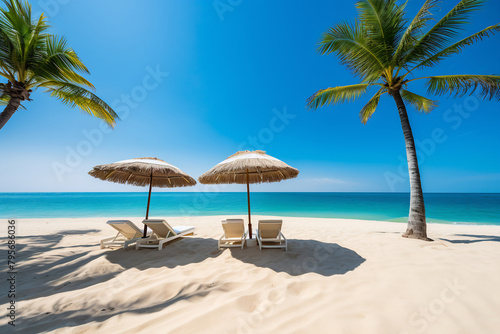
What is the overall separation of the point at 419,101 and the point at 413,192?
11.2ft

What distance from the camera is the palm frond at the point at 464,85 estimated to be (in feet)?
14.8

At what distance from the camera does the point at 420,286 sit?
2203 mm

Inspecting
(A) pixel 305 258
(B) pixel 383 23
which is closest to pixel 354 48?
(B) pixel 383 23

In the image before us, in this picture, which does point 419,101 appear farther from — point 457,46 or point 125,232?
point 125,232

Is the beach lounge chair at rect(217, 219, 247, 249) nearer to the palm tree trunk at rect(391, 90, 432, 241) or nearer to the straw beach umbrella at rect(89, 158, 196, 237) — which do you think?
the straw beach umbrella at rect(89, 158, 196, 237)

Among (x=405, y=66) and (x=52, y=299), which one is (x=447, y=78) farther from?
(x=52, y=299)

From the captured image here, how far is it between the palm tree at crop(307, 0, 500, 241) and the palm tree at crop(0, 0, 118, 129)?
7.15m

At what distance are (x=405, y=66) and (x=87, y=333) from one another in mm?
7836

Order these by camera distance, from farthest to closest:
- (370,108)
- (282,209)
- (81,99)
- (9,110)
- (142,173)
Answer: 1. (282,209)
2. (370,108)
3. (81,99)
4. (142,173)
5. (9,110)

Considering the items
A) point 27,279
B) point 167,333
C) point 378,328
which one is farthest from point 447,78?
point 27,279

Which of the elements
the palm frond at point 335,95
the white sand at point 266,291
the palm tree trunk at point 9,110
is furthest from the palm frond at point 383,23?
the palm tree trunk at point 9,110

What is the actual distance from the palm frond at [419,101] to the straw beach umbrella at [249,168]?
4.82 m

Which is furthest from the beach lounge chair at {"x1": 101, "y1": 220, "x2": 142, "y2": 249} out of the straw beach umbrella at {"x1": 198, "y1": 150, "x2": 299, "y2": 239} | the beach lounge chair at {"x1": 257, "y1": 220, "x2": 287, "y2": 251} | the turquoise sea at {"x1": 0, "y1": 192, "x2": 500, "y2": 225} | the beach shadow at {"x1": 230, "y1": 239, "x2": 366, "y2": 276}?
the turquoise sea at {"x1": 0, "y1": 192, "x2": 500, "y2": 225}

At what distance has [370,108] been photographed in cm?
636
